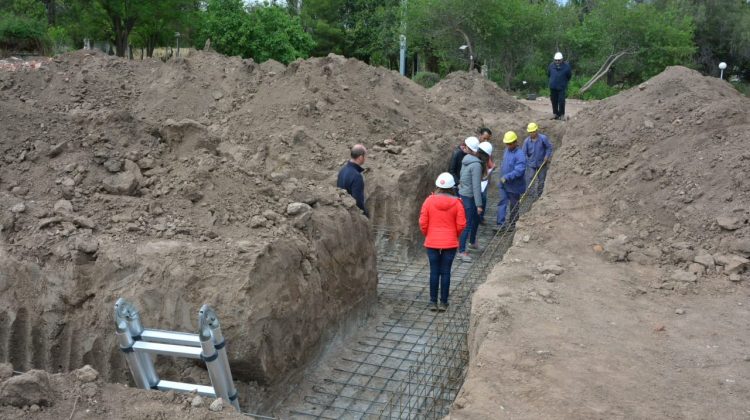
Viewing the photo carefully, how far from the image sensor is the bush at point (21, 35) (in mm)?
22203

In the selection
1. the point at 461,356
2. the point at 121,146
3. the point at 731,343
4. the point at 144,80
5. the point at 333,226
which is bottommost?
the point at 461,356

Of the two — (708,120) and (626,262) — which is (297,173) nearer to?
(626,262)

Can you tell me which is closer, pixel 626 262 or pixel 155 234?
pixel 155 234


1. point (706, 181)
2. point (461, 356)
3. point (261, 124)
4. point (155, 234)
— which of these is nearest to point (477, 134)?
point (261, 124)

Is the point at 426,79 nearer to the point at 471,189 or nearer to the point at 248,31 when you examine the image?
the point at 248,31

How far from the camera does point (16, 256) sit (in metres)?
5.38

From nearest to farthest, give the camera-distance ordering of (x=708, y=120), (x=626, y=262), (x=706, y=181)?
(x=626, y=262) < (x=706, y=181) < (x=708, y=120)

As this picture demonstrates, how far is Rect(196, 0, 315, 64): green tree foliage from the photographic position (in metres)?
26.8

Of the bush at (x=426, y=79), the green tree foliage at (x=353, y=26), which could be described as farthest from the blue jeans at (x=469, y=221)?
the green tree foliage at (x=353, y=26)

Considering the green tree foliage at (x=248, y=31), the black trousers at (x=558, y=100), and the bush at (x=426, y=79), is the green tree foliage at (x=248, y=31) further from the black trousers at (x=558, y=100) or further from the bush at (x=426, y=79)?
the black trousers at (x=558, y=100)

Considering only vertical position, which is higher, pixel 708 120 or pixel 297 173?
pixel 708 120

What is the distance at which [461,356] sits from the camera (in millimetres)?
6379

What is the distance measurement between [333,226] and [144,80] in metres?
9.26

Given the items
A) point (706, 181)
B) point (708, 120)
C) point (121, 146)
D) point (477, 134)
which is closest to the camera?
point (121, 146)
